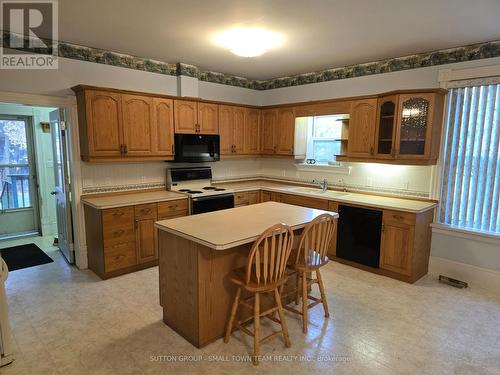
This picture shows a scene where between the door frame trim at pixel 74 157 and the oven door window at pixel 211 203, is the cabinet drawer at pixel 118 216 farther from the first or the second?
the oven door window at pixel 211 203

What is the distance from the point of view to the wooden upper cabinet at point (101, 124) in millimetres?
3582

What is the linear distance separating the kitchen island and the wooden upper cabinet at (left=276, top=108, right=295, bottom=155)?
2.61 m

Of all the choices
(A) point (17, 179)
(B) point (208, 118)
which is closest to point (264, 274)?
(B) point (208, 118)

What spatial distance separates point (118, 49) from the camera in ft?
12.7

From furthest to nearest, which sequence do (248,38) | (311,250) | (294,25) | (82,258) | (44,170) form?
(44,170) → (82,258) → (248,38) → (294,25) → (311,250)

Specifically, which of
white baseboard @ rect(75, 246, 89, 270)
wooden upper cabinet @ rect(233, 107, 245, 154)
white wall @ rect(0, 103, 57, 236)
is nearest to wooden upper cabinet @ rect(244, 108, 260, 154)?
wooden upper cabinet @ rect(233, 107, 245, 154)

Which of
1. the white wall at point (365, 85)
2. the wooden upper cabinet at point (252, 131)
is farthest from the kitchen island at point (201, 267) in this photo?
the wooden upper cabinet at point (252, 131)

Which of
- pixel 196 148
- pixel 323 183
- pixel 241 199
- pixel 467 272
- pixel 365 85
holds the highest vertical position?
pixel 365 85

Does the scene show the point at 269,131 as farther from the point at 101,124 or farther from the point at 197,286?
the point at 197,286

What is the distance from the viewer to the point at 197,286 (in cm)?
231

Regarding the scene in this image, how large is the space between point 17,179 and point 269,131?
436 centimetres

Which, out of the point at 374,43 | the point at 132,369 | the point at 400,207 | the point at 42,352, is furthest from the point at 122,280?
the point at 374,43

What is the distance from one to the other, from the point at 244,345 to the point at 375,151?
289cm

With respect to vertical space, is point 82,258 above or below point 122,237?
below
